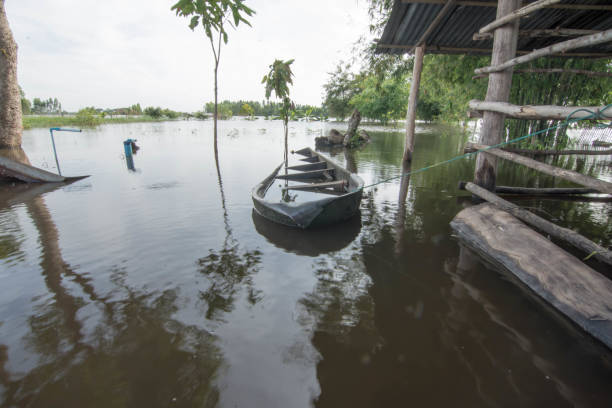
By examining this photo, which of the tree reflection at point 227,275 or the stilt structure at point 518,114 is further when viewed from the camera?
the tree reflection at point 227,275

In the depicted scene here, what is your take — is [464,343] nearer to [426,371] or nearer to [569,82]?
[426,371]

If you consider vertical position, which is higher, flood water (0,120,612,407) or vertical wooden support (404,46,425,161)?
vertical wooden support (404,46,425,161)

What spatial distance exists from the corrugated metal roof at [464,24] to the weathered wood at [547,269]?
5.42 meters

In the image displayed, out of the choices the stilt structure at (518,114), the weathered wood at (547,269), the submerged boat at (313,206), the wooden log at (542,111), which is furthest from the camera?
the submerged boat at (313,206)

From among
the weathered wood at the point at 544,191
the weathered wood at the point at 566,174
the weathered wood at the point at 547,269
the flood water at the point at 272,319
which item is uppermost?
the weathered wood at the point at 566,174

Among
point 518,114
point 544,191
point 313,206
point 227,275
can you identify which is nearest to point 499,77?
point 518,114

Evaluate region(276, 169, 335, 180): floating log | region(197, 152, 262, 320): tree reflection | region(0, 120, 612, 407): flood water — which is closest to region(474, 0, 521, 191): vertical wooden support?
region(0, 120, 612, 407): flood water

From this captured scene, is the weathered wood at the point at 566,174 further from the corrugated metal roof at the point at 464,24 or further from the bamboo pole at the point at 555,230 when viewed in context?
the corrugated metal roof at the point at 464,24

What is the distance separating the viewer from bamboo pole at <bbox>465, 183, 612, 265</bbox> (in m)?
3.38

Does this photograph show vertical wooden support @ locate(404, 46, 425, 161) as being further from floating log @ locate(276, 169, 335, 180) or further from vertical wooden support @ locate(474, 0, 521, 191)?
floating log @ locate(276, 169, 335, 180)

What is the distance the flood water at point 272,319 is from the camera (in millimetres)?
2213

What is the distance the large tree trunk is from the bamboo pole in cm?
1482

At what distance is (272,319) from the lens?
9.91 ft

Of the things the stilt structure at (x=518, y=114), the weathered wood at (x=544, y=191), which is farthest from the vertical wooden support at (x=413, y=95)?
the weathered wood at (x=544, y=191)
